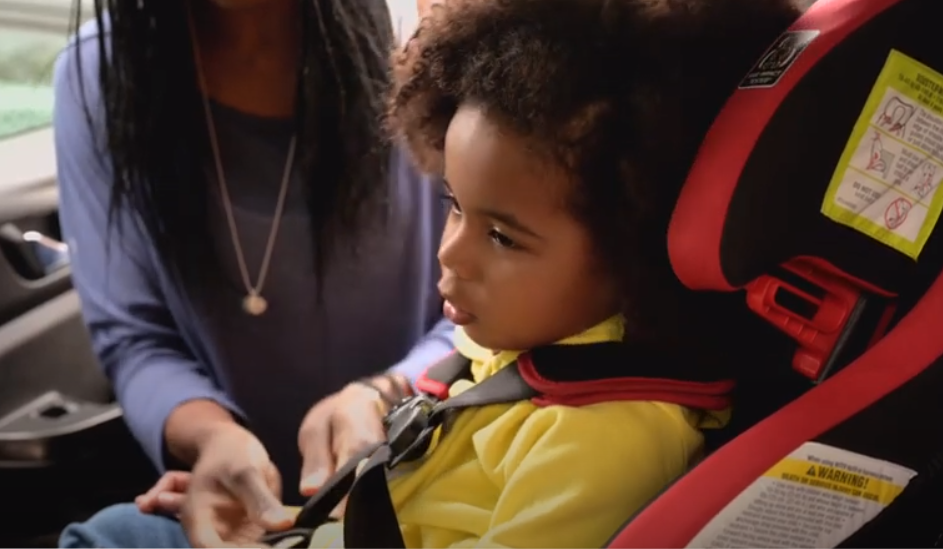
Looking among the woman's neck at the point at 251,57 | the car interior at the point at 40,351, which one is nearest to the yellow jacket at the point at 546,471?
the woman's neck at the point at 251,57

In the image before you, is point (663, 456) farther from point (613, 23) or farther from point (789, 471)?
point (613, 23)

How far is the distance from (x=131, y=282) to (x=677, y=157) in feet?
1.91

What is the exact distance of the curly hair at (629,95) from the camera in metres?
0.59

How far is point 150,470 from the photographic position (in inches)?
45.7

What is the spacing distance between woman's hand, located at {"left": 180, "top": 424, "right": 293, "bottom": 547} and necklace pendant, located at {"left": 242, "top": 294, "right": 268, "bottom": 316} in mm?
135

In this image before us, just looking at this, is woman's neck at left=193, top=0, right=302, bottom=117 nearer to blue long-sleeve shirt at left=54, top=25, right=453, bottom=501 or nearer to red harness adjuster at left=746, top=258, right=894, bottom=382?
blue long-sleeve shirt at left=54, top=25, right=453, bottom=501

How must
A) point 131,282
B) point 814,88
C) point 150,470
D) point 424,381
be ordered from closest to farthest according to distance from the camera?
point 814,88
point 424,381
point 131,282
point 150,470

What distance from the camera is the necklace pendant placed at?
3.06ft

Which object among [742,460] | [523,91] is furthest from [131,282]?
[742,460]

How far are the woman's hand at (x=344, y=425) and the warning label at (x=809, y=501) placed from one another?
304 millimetres

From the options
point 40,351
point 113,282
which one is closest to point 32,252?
point 40,351

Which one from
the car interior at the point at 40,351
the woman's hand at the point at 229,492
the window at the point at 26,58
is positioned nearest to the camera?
the woman's hand at the point at 229,492

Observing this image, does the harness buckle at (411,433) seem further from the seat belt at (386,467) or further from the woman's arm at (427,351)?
the woman's arm at (427,351)

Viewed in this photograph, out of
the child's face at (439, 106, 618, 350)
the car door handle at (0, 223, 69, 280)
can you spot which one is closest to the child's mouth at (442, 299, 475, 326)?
the child's face at (439, 106, 618, 350)
